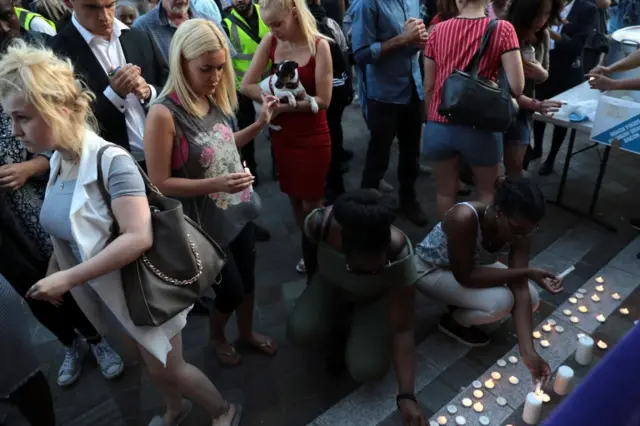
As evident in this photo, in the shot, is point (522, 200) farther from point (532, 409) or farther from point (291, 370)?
point (291, 370)

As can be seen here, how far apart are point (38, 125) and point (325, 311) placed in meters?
1.52

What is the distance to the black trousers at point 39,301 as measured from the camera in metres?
2.34

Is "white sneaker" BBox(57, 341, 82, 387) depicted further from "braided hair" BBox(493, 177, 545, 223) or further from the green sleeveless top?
"braided hair" BBox(493, 177, 545, 223)

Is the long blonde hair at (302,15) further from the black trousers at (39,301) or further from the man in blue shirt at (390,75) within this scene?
the black trousers at (39,301)

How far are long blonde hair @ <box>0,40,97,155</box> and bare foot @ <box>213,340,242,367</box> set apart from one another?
1.45 meters

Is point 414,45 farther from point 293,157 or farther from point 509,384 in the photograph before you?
point 509,384

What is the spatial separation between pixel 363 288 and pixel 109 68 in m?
1.65

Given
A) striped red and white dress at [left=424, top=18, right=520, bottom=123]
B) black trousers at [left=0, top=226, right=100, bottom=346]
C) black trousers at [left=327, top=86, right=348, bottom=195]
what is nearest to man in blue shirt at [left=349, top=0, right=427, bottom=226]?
black trousers at [left=327, top=86, right=348, bottom=195]

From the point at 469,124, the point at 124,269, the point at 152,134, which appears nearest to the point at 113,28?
the point at 152,134

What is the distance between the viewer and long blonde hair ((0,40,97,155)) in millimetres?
1647

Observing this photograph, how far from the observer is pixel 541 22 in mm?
3104

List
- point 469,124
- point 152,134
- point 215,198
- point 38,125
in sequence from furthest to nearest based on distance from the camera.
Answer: point 469,124, point 215,198, point 152,134, point 38,125

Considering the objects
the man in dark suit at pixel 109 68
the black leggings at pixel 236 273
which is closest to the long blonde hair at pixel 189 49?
the man in dark suit at pixel 109 68

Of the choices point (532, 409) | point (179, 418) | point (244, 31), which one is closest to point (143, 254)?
point (179, 418)
